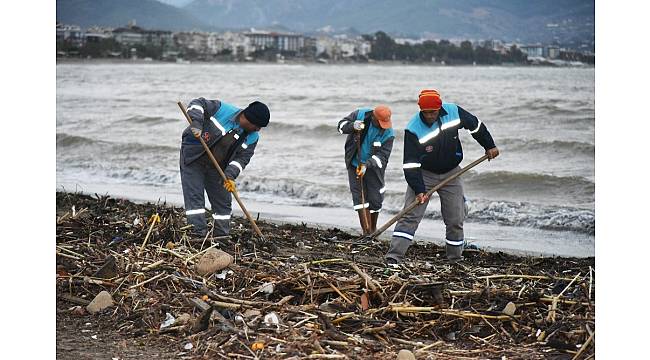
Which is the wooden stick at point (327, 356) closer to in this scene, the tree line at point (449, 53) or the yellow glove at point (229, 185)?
the yellow glove at point (229, 185)

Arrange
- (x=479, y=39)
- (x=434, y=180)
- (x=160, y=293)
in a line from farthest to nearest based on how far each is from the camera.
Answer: (x=479, y=39)
(x=434, y=180)
(x=160, y=293)

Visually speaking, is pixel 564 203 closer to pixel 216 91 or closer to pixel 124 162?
pixel 124 162

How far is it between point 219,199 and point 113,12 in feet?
8.19

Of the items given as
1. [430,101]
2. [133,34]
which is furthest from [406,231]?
[133,34]

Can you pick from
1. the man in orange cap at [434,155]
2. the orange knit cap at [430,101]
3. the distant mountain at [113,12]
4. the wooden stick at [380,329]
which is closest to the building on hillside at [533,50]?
the man in orange cap at [434,155]

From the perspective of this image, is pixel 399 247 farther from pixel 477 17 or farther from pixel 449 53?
pixel 449 53

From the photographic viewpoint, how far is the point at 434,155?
683cm

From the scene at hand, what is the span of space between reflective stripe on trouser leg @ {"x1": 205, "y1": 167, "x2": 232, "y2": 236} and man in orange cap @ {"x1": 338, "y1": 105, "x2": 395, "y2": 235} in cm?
138

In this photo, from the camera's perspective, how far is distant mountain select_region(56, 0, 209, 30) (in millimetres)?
7113

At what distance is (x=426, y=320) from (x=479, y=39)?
5251 millimetres

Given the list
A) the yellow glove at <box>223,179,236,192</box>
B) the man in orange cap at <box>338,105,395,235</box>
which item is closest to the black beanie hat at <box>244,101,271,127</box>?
the yellow glove at <box>223,179,236,192</box>

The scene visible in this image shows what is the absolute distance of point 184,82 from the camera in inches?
1976

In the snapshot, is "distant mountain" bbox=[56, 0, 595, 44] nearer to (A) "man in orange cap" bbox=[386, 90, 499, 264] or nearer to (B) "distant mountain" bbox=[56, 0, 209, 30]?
(B) "distant mountain" bbox=[56, 0, 209, 30]
